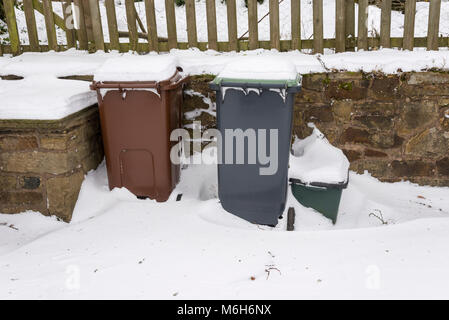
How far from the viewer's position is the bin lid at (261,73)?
2.81m

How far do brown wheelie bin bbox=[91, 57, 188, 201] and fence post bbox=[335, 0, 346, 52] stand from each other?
160 centimetres

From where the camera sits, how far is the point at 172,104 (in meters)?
3.29

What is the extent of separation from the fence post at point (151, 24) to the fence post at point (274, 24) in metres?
1.15

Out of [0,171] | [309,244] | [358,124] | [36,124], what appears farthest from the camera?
[358,124]

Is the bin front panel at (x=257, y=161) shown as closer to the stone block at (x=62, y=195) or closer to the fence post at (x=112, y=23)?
the stone block at (x=62, y=195)

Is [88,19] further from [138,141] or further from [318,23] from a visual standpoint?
[318,23]

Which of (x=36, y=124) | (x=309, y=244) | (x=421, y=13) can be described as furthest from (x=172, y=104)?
(x=421, y=13)

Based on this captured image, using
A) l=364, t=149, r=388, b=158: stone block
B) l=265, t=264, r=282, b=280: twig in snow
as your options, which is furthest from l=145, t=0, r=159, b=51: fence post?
l=265, t=264, r=282, b=280: twig in snow

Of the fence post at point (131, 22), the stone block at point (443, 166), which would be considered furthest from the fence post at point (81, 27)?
the stone block at point (443, 166)

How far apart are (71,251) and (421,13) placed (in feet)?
20.1

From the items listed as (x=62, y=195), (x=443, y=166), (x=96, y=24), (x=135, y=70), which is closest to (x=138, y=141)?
(x=135, y=70)

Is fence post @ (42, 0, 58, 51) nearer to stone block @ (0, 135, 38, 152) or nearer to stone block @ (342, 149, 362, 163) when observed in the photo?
stone block @ (0, 135, 38, 152)

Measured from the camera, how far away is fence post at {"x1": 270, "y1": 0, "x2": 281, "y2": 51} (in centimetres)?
384
